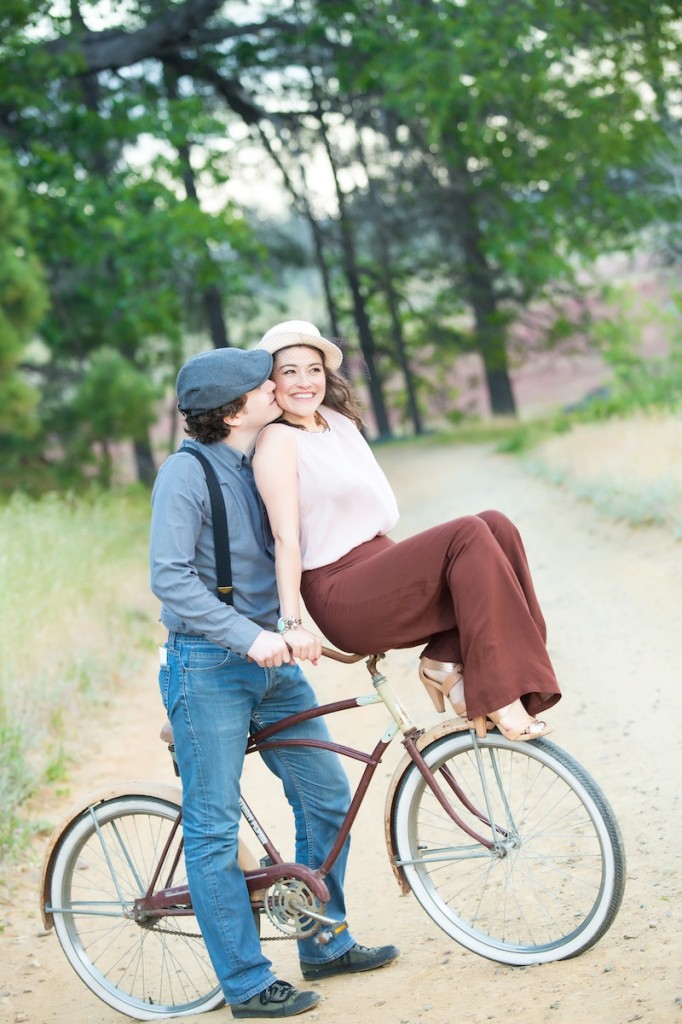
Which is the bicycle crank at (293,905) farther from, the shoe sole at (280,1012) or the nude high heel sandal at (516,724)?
the nude high heel sandal at (516,724)

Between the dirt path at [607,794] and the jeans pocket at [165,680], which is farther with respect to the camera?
the jeans pocket at [165,680]

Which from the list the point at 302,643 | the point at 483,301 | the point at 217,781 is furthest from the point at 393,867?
the point at 483,301

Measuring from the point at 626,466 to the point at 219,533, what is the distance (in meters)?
8.66

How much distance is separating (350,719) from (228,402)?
3772 millimetres

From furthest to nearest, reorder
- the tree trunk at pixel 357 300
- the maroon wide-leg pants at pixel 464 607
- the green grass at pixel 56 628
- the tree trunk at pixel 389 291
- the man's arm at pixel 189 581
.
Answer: the tree trunk at pixel 389 291 → the tree trunk at pixel 357 300 → the green grass at pixel 56 628 → the man's arm at pixel 189 581 → the maroon wide-leg pants at pixel 464 607

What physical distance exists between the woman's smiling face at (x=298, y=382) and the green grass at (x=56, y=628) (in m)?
2.67

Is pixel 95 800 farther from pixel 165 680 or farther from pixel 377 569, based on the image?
pixel 377 569

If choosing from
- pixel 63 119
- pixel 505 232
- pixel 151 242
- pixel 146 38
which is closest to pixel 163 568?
pixel 151 242

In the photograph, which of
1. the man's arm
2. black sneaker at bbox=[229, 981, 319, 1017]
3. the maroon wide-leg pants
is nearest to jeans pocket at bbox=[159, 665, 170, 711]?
the man's arm

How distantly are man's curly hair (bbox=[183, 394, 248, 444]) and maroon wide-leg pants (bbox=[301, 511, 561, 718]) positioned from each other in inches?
21.8

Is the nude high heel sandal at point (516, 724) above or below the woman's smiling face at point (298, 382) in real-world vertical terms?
below

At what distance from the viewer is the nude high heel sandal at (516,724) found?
11.3 feet

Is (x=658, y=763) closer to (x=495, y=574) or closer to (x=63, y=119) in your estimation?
(x=495, y=574)

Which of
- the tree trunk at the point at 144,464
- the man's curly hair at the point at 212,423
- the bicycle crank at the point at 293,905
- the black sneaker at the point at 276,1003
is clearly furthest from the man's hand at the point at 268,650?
the tree trunk at the point at 144,464
